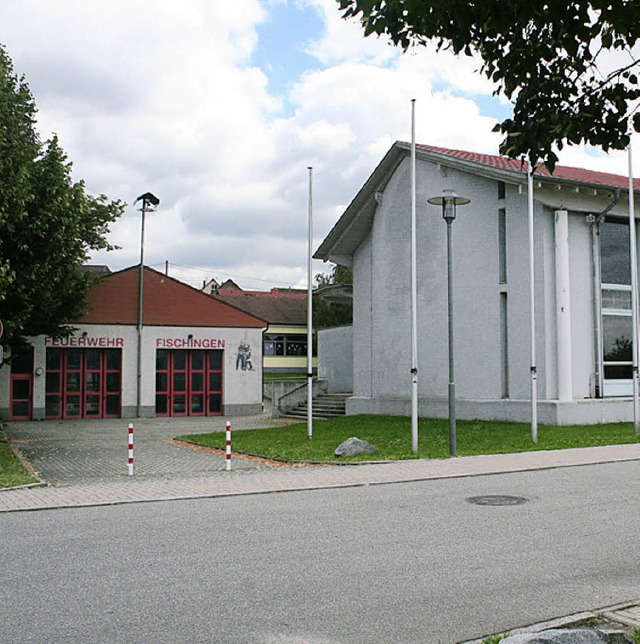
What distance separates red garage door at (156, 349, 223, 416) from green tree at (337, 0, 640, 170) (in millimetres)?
29662

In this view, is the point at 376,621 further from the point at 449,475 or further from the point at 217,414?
the point at 217,414

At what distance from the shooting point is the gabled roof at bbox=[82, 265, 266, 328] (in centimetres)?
3359

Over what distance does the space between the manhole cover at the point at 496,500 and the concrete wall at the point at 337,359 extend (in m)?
25.4

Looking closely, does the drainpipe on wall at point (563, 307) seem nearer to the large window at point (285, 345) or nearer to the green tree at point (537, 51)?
the green tree at point (537, 51)

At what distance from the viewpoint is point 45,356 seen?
106 feet

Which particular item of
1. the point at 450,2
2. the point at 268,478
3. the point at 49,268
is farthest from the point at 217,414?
the point at 450,2

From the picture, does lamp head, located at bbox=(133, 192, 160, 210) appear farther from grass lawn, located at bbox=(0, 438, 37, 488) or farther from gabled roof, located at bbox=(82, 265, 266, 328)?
grass lawn, located at bbox=(0, 438, 37, 488)

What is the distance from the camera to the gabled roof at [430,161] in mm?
22953

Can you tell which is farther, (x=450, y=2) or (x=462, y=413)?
(x=462, y=413)

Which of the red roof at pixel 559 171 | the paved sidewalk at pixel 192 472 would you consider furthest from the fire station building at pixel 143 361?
the red roof at pixel 559 171

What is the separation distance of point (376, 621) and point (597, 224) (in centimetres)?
2055

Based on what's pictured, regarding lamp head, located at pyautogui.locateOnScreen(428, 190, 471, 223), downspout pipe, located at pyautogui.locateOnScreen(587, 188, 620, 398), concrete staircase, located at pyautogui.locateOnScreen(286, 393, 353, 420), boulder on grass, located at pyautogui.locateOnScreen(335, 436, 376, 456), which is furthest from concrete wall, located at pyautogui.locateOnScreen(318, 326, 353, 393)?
lamp head, located at pyautogui.locateOnScreen(428, 190, 471, 223)

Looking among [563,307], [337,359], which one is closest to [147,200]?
[337,359]

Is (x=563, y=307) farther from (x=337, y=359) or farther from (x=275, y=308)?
(x=275, y=308)
